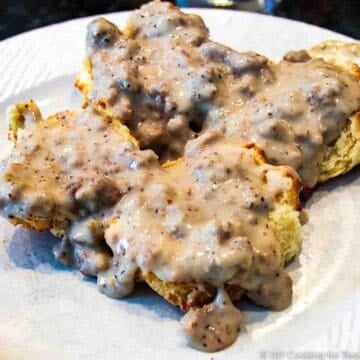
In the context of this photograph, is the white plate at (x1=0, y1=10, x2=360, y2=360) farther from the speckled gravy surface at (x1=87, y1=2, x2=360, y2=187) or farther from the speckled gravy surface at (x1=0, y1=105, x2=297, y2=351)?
the speckled gravy surface at (x1=87, y1=2, x2=360, y2=187)

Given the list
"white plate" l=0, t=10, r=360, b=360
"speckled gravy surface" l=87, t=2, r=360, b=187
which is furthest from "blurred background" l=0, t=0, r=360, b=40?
"white plate" l=0, t=10, r=360, b=360

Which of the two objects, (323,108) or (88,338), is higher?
(323,108)

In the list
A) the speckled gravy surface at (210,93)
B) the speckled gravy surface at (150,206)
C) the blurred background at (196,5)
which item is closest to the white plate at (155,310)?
the speckled gravy surface at (150,206)

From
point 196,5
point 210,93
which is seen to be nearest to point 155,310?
point 210,93

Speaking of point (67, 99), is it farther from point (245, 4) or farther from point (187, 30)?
point (245, 4)

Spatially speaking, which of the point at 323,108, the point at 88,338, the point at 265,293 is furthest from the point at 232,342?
the point at 323,108

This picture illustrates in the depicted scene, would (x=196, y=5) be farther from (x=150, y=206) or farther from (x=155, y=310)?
(x=155, y=310)
